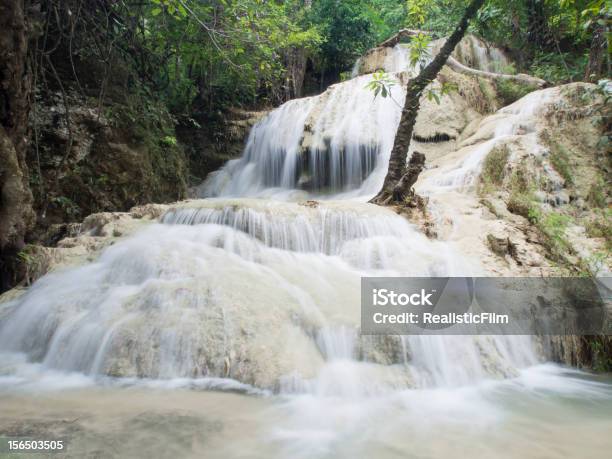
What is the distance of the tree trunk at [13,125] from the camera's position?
10.1 feet

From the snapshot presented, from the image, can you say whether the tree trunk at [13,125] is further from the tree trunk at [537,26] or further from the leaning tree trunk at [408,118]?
the tree trunk at [537,26]

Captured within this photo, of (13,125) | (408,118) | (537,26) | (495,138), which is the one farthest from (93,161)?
(537,26)

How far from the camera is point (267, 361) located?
2.72 meters

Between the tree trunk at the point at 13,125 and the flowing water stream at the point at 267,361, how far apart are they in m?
0.55

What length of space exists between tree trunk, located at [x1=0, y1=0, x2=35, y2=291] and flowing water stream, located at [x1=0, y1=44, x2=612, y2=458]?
1.80ft

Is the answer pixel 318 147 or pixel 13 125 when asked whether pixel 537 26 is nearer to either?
pixel 318 147

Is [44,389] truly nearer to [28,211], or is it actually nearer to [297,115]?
[28,211]

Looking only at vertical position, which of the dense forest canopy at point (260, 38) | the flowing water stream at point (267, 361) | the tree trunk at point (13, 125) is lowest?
the flowing water stream at point (267, 361)

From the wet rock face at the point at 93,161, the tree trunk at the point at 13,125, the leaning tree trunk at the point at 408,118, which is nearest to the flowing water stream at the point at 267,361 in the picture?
the tree trunk at the point at 13,125

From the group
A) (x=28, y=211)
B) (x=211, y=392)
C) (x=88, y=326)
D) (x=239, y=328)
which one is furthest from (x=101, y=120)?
(x=211, y=392)

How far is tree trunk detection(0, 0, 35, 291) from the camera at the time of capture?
3.09 m

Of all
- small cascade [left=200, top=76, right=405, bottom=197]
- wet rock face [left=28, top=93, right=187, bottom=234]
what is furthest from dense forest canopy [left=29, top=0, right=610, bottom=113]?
small cascade [left=200, top=76, right=405, bottom=197]

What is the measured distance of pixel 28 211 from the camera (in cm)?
372

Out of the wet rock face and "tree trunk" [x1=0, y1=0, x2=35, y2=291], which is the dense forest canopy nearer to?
"tree trunk" [x1=0, y1=0, x2=35, y2=291]
